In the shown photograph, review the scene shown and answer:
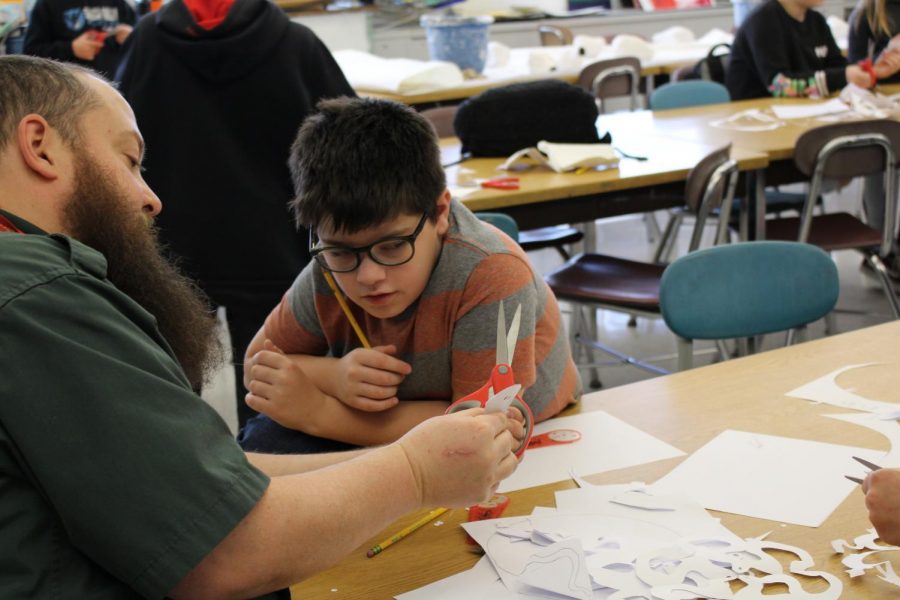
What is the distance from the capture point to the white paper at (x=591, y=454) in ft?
4.67

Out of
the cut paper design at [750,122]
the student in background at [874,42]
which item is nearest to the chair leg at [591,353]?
the cut paper design at [750,122]

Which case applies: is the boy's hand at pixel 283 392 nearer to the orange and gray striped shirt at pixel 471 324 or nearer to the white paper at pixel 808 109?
the orange and gray striped shirt at pixel 471 324

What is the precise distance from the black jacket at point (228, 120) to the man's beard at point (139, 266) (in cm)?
136

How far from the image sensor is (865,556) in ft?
3.78

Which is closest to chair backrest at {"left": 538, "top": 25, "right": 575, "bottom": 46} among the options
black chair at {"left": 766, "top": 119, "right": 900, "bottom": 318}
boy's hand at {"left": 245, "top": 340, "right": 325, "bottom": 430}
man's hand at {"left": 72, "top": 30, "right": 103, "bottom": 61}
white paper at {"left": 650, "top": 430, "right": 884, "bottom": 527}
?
man's hand at {"left": 72, "top": 30, "right": 103, "bottom": 61}

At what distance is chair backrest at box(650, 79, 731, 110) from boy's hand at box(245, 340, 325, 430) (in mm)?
3788

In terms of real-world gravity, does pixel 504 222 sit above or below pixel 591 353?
above

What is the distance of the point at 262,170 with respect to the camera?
263cm

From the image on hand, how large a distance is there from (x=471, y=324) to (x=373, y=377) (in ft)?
0.62

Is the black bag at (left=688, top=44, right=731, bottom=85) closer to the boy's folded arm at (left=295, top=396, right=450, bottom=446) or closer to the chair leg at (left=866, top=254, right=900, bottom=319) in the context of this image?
the chair leg at (left=866, top=254, right=900, bottom=319)

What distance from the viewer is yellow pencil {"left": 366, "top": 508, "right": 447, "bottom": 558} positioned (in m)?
1.25

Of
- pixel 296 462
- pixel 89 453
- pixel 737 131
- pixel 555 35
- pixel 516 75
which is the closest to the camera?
pixel 89 453

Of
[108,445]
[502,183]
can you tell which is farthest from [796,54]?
[108,445]

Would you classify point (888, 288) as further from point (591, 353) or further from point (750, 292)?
point (750, 292)
